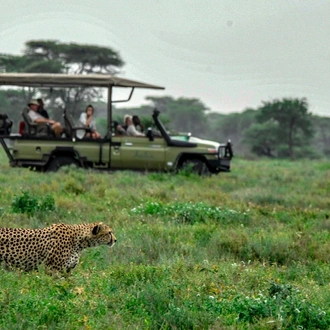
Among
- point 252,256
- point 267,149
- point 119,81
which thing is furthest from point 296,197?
point 267,149

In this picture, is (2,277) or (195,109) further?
(195,109)

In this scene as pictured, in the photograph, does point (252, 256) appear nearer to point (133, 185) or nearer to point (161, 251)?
point (161, 251)

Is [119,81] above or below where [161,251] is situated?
above

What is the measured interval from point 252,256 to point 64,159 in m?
8.59

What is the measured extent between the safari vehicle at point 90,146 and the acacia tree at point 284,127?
26.0 metres

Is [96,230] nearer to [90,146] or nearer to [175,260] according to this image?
[175,260]

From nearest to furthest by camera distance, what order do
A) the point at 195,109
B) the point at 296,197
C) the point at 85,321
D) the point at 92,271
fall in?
the point at 85,321
the point at 92,271
the point at 296,197
the point at 195,109

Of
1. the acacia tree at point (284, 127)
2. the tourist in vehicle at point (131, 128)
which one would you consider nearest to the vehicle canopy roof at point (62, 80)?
the tourist in vehicle at point (131, 128)

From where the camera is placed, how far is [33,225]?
8953mm

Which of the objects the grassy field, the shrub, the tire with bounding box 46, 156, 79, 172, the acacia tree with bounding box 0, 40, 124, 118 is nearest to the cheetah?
the grassy field

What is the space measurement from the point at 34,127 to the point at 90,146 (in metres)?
1.20

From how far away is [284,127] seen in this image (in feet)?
142

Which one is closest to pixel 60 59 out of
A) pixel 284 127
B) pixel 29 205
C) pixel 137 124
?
pixel 284 127

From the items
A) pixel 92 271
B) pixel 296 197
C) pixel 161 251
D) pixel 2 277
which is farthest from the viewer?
pixel 296 197
